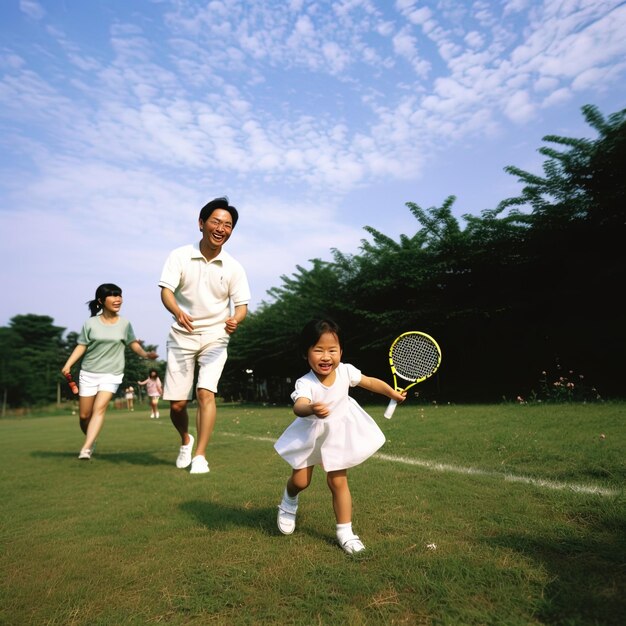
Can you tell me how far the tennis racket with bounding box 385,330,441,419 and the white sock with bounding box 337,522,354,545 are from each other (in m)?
1.51

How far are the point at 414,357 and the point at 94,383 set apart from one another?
4307mm

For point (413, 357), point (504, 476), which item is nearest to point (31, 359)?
point (413, 357)

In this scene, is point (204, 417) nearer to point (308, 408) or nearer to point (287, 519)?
point (287, 519)

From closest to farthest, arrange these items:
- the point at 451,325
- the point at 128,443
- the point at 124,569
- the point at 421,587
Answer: the point at 421,587, the point at 124,569, the point at 128,443, the point at 451,325

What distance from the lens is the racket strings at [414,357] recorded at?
4078 millimetres

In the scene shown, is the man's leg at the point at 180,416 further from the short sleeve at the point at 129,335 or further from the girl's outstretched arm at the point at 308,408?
the girl's outstretched arm at the point at 308,408

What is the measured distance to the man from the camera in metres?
5.30

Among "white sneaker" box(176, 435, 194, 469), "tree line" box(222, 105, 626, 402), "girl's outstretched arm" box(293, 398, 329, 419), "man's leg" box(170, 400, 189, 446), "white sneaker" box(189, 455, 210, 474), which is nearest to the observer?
"girl's outstretched arm" box(293, 398, 329, 419)

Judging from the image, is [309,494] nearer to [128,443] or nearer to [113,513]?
[113,513]

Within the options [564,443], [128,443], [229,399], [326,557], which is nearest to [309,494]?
[326,557]

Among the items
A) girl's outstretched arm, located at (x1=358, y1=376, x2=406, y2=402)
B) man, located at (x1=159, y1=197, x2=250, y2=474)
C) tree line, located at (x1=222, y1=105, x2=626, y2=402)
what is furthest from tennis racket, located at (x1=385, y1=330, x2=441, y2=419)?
tree line, located at (x1=222, y1=105, x2=626, y2=402)

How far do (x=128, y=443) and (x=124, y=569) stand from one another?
671 centimetres

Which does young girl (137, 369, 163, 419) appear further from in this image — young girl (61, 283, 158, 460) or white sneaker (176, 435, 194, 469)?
white sneaker (176, 435, 194, 469)

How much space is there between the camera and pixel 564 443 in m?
5.15
